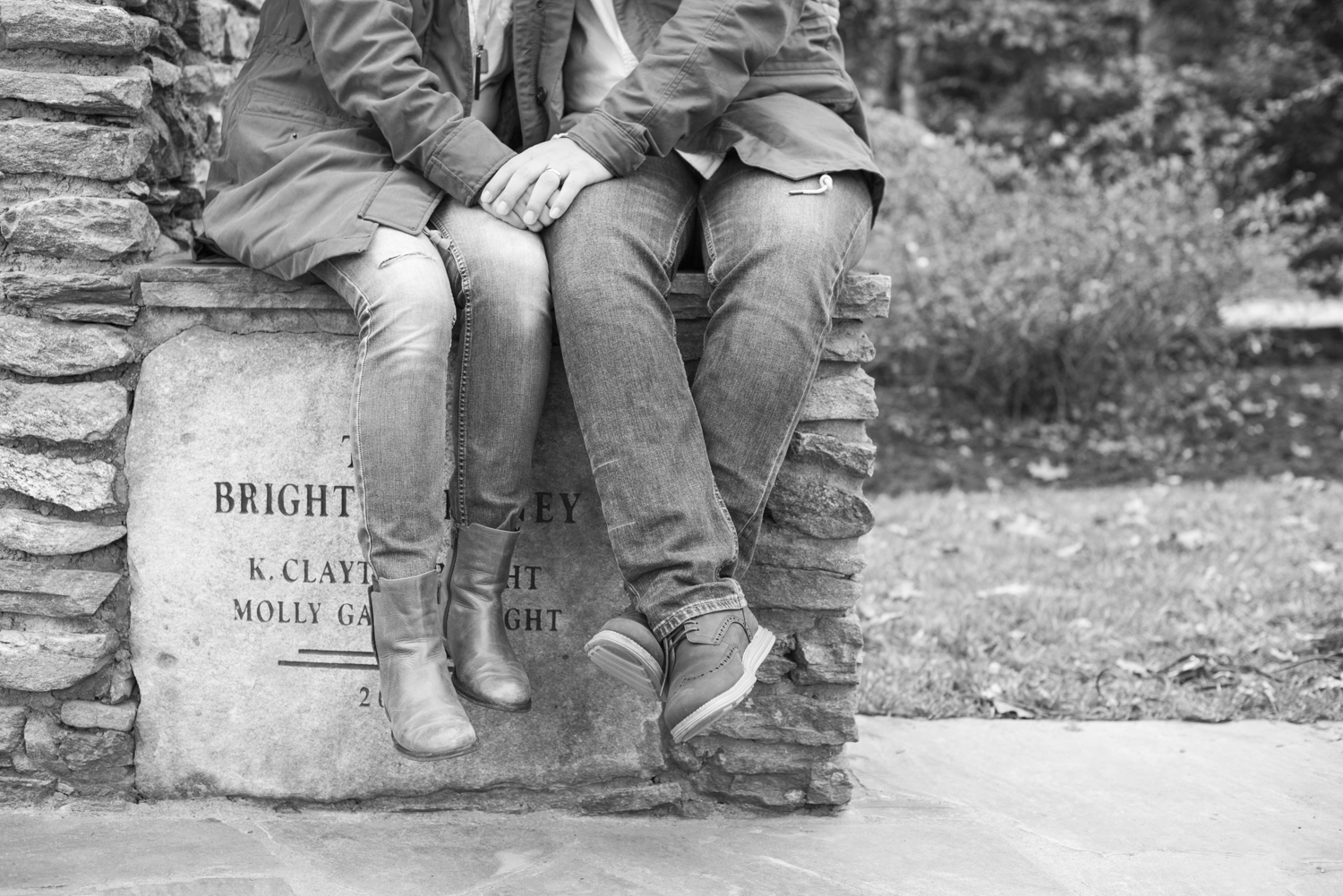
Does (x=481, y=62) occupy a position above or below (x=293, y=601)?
above

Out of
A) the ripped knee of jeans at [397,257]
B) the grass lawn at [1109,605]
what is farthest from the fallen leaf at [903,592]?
the ripped knee of jeans at [397,257]

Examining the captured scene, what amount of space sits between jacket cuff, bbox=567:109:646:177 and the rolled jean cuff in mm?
791

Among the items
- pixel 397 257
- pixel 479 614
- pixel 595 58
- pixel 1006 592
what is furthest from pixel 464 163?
pixel 1006 592

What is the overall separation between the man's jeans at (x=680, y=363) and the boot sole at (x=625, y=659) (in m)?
0.05

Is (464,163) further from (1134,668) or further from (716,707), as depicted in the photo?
(1134,668)

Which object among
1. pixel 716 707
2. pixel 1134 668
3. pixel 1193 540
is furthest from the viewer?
pixel 1193 540

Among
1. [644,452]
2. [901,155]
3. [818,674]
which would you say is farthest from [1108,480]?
[644,452]

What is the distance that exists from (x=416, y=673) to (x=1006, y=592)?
7.26 feet

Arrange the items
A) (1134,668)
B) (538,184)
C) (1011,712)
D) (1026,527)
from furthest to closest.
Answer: (1026,527), (1134,668), (1011,712), (538,184)

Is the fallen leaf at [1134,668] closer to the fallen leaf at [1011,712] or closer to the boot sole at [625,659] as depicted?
the fallen leaf at [1011,712]

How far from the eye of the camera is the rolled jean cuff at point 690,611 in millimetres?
2037

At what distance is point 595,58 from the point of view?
2467 millimetres

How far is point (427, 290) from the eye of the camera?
212 cm

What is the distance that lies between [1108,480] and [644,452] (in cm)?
378
